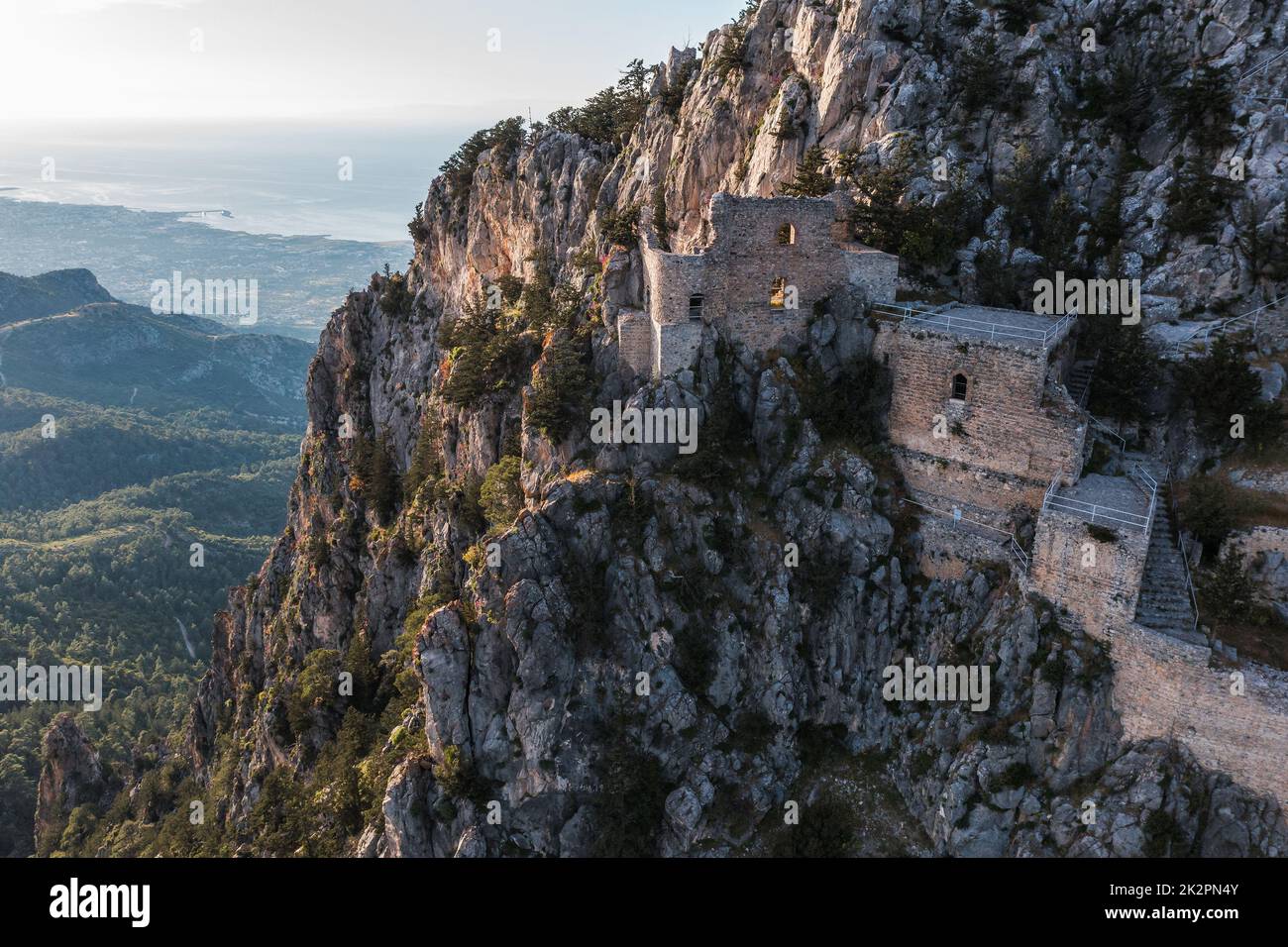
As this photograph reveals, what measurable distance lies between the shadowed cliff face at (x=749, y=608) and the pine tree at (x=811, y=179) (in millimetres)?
1848

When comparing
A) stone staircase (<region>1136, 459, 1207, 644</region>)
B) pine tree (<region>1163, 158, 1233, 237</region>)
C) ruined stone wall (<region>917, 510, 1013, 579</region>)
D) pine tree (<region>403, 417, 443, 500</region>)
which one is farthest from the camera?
pine tree (<region>403, 417, 443, 500</region>)

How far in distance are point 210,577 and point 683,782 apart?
128 meters

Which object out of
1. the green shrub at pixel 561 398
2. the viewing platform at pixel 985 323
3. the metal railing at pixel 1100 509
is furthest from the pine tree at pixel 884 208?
the green shrub at pixel 561 398

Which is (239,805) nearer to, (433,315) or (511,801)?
(511,801)

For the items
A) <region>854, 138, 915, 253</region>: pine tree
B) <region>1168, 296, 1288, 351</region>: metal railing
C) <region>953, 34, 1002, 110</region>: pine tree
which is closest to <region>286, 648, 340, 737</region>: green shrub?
<region>854, 138, 915, 253</region>: pine tree

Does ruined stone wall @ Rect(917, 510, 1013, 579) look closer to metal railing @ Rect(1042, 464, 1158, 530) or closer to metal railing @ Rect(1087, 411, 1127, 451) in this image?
metal railing @ Rect(1042, 464, 1158, 530)

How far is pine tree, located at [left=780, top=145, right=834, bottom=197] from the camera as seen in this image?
3509cm

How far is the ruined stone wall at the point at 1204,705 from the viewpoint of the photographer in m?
22.5

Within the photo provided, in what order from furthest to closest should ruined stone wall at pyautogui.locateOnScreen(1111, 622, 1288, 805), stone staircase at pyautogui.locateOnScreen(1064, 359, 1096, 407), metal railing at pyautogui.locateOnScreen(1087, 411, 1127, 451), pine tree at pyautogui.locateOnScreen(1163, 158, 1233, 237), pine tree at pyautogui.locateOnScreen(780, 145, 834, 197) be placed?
pine tree at pyautogui.locateOnScreen(780, 145, 834, 197) → pine tree at pyautogui.locateOnScreen(1163, 158, 1233, 237) → stone staircase at pyautogui.locateOnScreen(1064, 359, 1096, 407) → metal railing at pyautogui.locateOnScreen(1087, 411, 1127, 451) → ruined stone wall at pyautogui.locateOnScreen(1111, 622, 1288, 805)

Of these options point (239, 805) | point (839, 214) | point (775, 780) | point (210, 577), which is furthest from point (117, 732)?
point (839, 214)

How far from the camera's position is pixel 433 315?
199 ft

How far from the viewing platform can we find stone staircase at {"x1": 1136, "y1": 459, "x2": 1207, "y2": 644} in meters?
6.97

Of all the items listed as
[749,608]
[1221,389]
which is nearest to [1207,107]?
[1221,389]

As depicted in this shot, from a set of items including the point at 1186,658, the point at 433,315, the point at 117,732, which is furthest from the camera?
the point at 117,732
